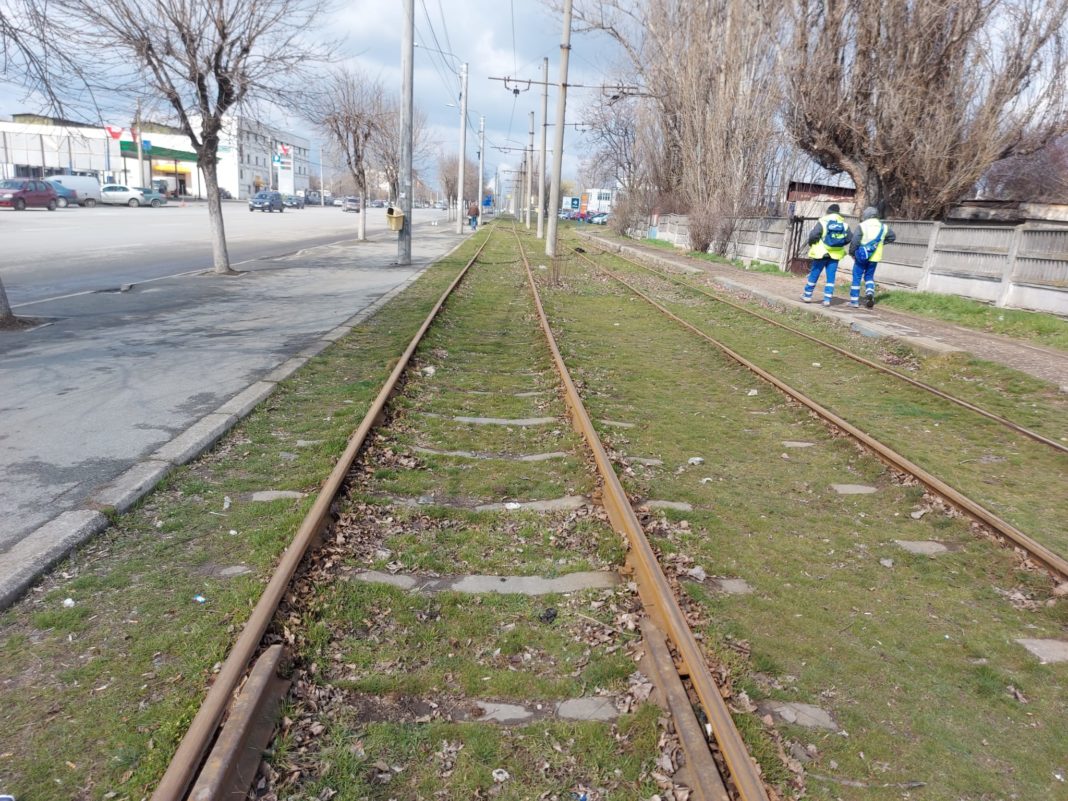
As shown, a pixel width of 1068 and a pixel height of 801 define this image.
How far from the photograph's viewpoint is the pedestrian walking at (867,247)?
14.9 m

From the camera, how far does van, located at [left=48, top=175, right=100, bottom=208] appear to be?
48778mm

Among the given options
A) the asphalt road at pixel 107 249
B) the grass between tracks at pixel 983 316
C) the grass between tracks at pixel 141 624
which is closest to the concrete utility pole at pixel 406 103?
the asphalt road at pixel 107 249

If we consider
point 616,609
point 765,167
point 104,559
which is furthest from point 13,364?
point 765,167

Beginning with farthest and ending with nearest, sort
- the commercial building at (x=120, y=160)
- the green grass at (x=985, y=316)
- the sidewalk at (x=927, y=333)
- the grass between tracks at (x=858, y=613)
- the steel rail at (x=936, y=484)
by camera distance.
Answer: the commercial building at (x=120, y=160) → the green grass at (x=985, y=316) → the sidewalk at (x=927, y=333) → the steel rail at (x=936, y=484) → the grass between tracks at (x=858, y=613)

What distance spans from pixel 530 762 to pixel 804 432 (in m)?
5.38

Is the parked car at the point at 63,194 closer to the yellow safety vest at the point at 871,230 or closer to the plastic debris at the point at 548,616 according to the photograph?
the yellow safety vest at the point at 871,230

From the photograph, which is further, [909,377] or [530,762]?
[909,377]

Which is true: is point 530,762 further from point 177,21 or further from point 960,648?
point 177,21

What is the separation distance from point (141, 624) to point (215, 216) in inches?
626

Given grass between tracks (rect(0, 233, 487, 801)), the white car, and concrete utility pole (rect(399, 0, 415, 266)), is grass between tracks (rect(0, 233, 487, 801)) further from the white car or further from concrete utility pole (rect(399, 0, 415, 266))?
the white car

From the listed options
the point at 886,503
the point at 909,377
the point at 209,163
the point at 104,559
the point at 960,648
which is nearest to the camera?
the point at 960,648

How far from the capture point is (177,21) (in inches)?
583

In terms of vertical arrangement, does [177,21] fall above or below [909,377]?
above

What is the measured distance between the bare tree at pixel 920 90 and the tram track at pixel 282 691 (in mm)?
21380
